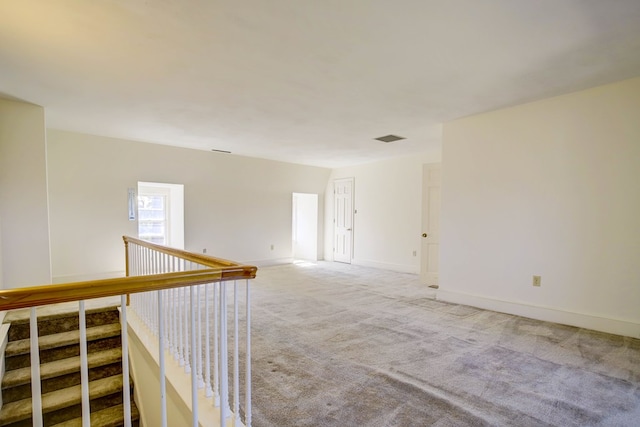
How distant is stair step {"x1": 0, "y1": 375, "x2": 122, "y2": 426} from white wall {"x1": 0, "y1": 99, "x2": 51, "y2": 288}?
153 cm

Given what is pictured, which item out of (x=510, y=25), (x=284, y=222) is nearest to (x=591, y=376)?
(x=510, y=25)

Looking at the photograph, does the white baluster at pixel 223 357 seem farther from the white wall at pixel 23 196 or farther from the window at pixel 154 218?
the window at pixel 154 218

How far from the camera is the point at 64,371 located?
9.05 ft

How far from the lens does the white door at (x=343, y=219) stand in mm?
7625

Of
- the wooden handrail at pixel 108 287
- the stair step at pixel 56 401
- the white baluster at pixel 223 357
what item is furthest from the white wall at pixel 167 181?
the white baluster at pixel 223 357

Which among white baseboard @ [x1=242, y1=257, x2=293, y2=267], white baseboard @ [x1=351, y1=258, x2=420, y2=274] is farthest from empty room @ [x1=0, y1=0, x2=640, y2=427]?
white baseboard @ [x1=242, y1=257, x2=293, y2=267]

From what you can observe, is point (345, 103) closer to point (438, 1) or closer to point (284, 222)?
point (438, 1)

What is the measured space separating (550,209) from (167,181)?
5.89 metres

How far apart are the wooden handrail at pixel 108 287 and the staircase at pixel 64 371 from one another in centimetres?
222

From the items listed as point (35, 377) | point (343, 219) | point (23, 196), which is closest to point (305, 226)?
point (343, 219)

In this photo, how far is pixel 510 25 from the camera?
81.2 inches

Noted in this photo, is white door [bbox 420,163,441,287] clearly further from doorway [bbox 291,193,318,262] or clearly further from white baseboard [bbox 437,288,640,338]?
doorway [bbox 291,193,318,262]

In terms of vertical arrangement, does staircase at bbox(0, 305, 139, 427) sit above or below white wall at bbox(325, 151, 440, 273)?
below

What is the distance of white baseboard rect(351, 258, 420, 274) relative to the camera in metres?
6.24
